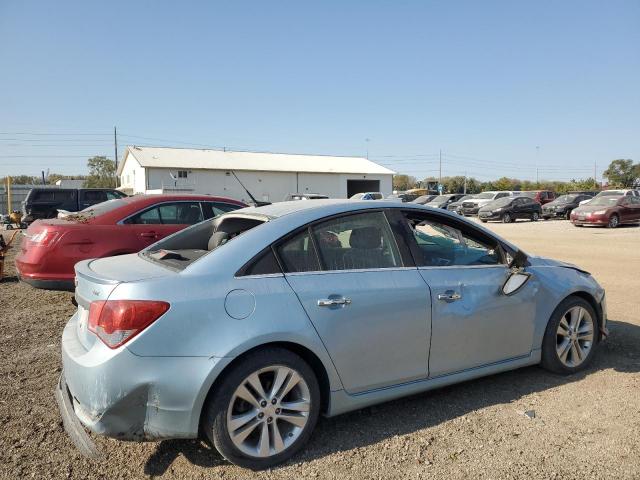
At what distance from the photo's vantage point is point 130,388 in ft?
8.75

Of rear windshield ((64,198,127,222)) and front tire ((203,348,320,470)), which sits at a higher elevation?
rear windshield ((64,198,127,222))

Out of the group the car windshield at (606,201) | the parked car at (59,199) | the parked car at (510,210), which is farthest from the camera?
the parked car at (510,210)

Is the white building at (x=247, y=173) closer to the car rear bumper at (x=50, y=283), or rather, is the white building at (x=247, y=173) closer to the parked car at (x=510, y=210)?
the parked car at (x=510, y=210)

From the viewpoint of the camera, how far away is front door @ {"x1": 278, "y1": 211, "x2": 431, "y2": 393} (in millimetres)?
3100

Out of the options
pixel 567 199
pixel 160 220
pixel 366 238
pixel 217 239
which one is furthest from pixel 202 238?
pixel 567 199

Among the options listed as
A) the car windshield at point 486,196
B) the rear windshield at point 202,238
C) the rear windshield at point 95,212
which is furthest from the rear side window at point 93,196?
the car windshield at point 486,196

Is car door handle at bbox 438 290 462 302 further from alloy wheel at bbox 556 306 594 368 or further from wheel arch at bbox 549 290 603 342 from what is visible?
wheel arch at bbox 549 290 603 342

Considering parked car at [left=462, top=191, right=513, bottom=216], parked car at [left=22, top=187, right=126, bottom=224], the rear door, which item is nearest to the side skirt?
the rear door

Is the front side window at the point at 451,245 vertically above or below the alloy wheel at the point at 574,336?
above

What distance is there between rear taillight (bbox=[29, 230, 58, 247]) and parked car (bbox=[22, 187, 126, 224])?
50.1ft

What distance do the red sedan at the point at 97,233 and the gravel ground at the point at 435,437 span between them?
169cm

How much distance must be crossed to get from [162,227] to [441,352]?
477cm

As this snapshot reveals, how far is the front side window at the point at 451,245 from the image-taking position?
12.6ft

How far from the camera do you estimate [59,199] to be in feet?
71.0
